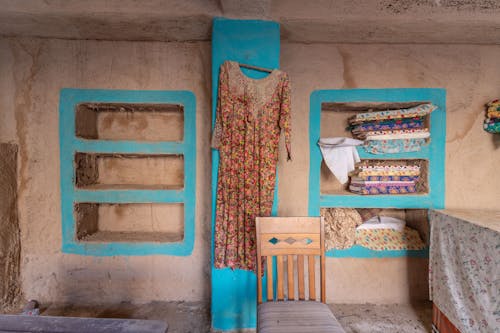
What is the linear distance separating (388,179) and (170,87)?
228cm

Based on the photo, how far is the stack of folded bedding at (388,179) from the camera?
233 cm

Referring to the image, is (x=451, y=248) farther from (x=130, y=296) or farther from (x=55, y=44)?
(x=55, y=44)

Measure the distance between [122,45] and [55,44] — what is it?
633 millimetres

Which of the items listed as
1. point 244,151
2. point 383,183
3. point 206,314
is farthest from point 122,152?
point 383,183

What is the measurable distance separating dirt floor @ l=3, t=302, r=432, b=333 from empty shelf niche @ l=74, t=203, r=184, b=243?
0.67 m

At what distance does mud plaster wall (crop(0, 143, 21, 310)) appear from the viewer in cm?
219

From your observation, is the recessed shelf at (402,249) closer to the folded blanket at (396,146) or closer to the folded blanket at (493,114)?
the folded blanket at (396,146)

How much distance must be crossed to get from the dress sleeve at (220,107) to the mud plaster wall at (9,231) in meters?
1.95

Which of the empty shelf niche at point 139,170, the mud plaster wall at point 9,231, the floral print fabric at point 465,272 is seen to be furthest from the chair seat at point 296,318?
the mud plaster wall at point 9,231

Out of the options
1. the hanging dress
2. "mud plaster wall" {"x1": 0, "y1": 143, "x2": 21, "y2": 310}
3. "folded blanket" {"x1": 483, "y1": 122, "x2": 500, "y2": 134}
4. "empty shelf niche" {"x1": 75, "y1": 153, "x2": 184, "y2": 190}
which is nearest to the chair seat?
the hanging dress

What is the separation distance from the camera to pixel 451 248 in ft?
5.86

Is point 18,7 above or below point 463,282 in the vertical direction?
above

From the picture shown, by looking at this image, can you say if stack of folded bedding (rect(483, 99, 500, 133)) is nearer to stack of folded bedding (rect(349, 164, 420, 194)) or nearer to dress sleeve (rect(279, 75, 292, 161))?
stack of folded bedding (rect(349, 164, 420, 194))

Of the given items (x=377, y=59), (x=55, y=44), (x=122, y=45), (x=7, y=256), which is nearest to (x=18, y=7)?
(x=55, y=44)
